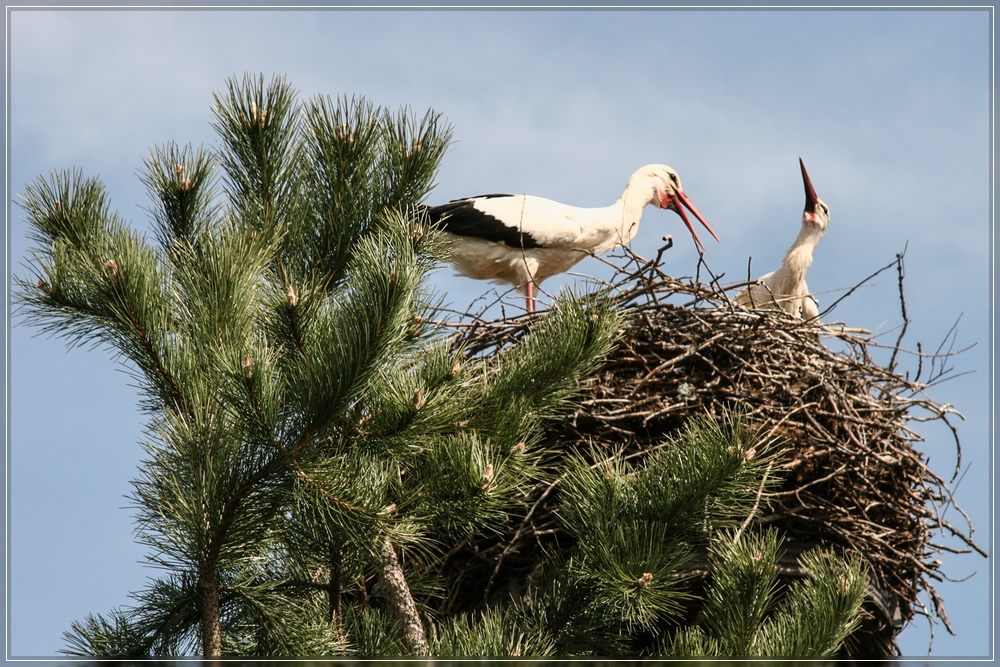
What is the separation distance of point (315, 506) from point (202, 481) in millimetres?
407

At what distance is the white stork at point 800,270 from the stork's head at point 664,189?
0.61m

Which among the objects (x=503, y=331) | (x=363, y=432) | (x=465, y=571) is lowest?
(x=465, y=571)

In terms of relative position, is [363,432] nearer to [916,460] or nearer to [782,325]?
[782,325]

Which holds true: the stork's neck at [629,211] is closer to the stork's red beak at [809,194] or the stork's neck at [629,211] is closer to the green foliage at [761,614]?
the stork's red beak at [809,194]

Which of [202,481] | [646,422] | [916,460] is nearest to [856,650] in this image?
[916,460]

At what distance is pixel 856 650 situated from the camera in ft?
19.7

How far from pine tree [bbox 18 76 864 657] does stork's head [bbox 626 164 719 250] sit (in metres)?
3.49

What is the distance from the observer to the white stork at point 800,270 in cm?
748

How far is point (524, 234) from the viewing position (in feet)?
24.3

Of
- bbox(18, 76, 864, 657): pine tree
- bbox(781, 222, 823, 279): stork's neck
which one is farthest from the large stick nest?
bbox(781, 222, 823, 279): stork's neck

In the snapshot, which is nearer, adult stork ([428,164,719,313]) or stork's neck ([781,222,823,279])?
adult stork ([428,164,719,313])

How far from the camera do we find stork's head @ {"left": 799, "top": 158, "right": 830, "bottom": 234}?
8516mm

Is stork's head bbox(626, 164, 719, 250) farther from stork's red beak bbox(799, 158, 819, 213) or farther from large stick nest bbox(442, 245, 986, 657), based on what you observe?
large stick nest bbox(442, 245, 986, 657)

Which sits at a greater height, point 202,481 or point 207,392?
point 207,392
